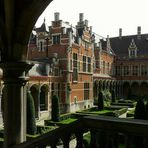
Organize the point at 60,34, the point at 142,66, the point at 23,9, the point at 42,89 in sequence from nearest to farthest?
the point at 23,9
the point at 42,89
the point at 60,34
the point at 142,66

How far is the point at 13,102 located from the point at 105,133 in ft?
5.50

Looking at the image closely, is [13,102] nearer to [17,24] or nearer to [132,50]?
[17,24]

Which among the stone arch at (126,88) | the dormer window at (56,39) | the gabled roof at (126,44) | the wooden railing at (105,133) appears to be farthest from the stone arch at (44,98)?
the stone arch at (126,88)

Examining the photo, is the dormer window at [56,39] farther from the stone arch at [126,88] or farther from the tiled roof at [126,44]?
the stone arch at [126,88]

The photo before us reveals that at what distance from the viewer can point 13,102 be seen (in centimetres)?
419

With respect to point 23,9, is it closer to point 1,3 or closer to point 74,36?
point 1,3

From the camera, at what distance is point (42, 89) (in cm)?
2491

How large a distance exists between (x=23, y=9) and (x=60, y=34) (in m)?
23.1

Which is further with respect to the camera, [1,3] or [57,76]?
[57,76]

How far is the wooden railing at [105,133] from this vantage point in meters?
2.87

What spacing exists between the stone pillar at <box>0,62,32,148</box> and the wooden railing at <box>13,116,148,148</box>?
1.81ft

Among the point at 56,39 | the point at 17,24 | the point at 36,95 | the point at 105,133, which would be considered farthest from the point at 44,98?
the point at 105,133

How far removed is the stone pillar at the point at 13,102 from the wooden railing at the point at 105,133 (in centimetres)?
55

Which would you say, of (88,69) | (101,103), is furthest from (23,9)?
(88,69)
